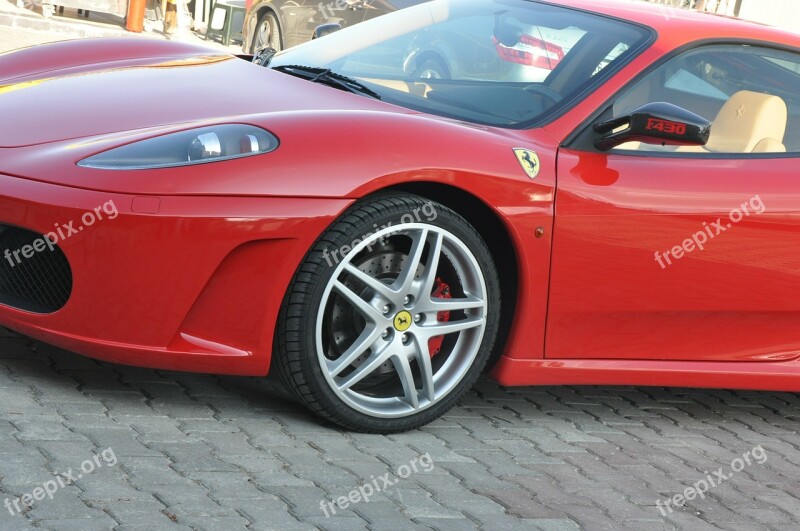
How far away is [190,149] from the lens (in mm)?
3574

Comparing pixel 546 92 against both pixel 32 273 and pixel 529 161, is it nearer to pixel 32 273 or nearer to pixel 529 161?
pixel 529 161

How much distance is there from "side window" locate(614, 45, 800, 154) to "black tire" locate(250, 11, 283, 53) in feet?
30.6

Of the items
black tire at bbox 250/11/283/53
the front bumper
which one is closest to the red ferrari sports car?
the front bumper

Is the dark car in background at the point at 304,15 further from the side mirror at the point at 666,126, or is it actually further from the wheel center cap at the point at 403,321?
the wheel center cap at the point at 403,321

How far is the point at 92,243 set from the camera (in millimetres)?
3426

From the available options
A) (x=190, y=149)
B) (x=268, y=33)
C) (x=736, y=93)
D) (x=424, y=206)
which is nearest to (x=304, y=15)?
(x=268, y=33)

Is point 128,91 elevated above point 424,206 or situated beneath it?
elevated above

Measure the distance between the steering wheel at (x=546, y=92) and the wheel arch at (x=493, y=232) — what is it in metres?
0.61

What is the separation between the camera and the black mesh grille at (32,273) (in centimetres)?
357

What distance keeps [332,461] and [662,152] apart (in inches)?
65.3

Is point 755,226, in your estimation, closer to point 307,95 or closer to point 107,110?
point 307,95

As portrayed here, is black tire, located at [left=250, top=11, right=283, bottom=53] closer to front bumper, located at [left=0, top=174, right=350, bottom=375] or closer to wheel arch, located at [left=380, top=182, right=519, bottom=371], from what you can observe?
wheel arch, located at [left=380, top=182, right=519, bottom=371]

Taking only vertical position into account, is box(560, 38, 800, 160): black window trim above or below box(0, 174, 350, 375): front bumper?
above

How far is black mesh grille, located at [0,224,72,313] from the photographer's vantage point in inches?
141
